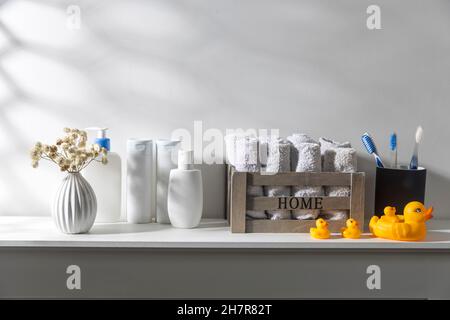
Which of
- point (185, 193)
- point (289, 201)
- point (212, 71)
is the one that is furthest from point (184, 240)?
point (212, 71)

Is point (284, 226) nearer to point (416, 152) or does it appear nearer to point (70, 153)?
point (416, 152)

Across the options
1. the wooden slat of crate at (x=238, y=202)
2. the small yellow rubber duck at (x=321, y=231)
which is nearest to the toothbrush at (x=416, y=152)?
the small yellow rubber duck at (x=321, y=231)

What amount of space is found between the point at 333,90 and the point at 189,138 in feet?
1.34

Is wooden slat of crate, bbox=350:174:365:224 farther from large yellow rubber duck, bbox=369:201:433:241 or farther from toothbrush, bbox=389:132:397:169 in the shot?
toothbrush, bbox=389:132:397:169

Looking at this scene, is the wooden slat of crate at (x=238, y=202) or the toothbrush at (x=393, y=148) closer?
the wooden slat of crate at (x=238, y=202)

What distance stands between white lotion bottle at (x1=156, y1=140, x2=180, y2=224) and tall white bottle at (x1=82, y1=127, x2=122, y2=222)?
0.10 metres

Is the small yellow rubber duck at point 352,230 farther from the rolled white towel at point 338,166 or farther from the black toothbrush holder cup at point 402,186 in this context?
the black toothbrush holder cup at point 402,186

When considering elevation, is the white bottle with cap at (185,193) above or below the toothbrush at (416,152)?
below

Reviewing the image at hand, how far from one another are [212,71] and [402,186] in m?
0.57

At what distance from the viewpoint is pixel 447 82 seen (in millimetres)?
1613

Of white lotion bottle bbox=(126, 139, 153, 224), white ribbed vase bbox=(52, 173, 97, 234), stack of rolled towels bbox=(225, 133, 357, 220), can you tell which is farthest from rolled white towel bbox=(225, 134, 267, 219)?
white ribbed vase bbox=(52, 173, 97, 234)

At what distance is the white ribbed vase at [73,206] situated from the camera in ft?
4.52

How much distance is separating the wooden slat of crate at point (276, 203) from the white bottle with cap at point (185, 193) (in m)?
0.14

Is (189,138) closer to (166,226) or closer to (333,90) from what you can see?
(166,226)
